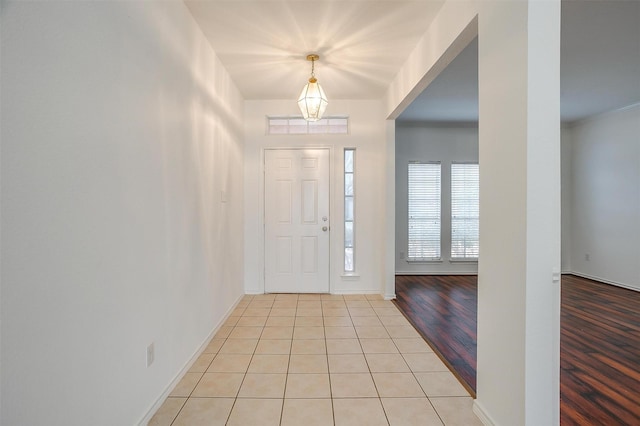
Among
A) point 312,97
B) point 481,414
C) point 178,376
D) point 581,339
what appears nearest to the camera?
point 481,414

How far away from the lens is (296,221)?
14.1ft

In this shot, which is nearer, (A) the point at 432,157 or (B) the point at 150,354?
(B) the point at 150,354

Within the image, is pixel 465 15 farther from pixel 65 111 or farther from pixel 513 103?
pixel 65 111

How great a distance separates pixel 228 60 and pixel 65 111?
90.0 inches

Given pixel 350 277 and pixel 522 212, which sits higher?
pixel 522 212

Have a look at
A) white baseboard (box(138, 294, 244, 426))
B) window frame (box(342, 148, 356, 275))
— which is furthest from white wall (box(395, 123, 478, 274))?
white baseboard (box(138, 294, 244, 426))

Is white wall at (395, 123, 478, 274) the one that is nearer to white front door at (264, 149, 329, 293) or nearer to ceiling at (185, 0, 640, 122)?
ceiling at (185, 0, 640, 122)

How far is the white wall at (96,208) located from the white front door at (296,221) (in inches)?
73.8

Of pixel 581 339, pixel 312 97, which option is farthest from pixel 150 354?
pixel 581 339

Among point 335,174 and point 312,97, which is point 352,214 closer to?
point 335,174

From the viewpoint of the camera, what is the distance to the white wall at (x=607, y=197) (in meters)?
4.59

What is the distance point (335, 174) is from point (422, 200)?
7.30 feet

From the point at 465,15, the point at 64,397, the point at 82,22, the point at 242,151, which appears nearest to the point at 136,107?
the point at 82,22

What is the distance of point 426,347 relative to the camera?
2.64 meters
